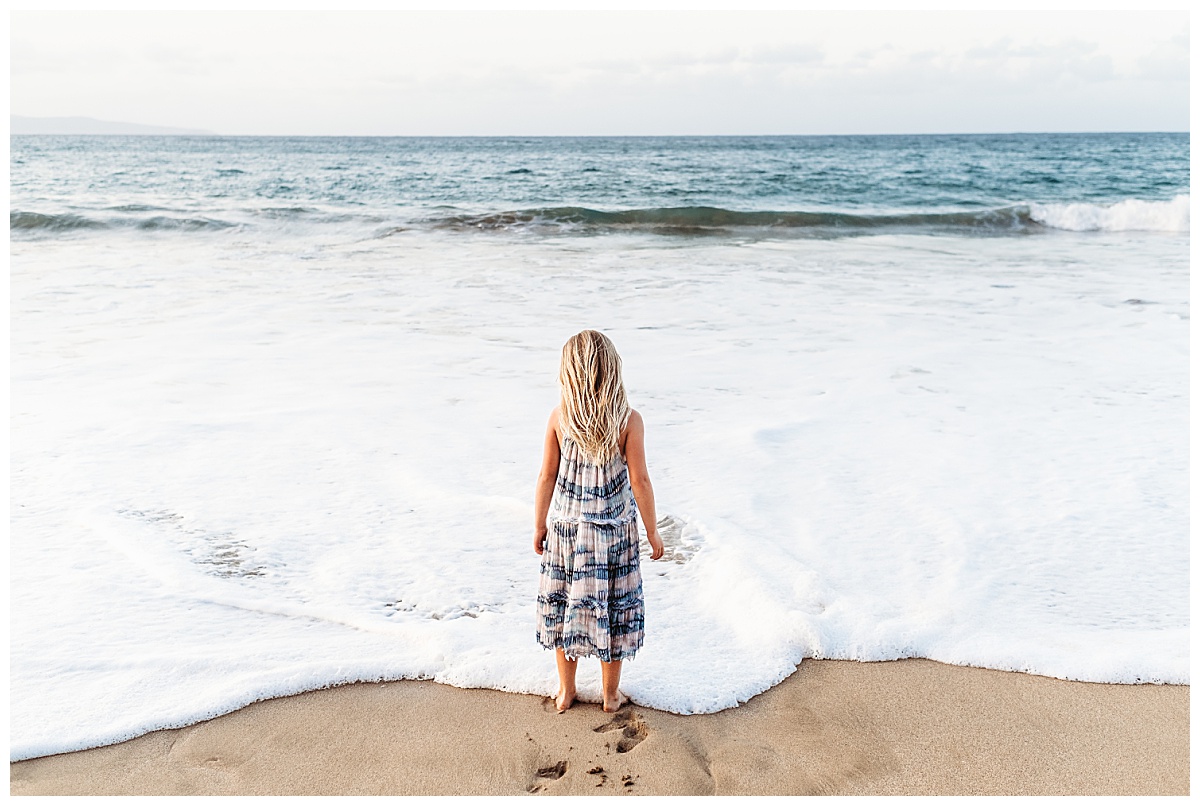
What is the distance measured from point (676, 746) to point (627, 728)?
0.57 feet

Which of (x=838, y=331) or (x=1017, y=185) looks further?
(x=1017, y=185)

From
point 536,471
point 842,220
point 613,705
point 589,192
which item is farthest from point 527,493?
point 589,192

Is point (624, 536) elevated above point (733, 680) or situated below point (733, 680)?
above

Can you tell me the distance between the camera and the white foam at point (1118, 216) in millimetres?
18453

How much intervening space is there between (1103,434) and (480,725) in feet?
14.7

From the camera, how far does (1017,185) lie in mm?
26000

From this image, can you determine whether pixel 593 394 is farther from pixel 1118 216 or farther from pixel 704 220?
pixel 1118 216

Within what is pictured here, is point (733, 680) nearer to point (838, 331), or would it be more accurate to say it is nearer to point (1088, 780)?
point (1088, 780)

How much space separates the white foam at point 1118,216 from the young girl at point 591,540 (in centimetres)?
1843

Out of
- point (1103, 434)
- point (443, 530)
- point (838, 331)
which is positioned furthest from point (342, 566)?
point (838, 331)

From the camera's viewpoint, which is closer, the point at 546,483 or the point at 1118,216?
the point at 546,483

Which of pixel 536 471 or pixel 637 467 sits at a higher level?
pixel 637 467

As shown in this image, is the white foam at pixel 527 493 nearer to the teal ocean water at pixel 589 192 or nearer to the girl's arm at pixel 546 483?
the girl's arm at pixel 546 483

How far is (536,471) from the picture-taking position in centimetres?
506
